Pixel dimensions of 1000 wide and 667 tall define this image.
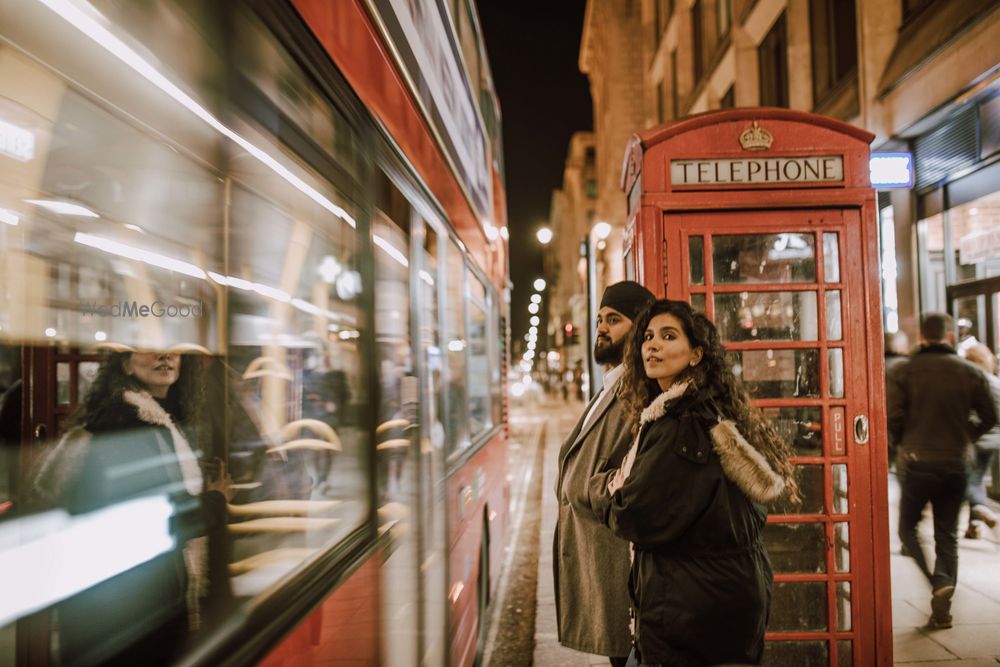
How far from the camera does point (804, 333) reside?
3.66 m

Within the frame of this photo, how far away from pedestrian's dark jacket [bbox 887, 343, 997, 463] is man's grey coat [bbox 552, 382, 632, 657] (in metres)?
3.43

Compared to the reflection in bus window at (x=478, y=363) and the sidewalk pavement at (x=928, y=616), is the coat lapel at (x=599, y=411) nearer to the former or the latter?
the reflection in bus window at (x=478, y=363)

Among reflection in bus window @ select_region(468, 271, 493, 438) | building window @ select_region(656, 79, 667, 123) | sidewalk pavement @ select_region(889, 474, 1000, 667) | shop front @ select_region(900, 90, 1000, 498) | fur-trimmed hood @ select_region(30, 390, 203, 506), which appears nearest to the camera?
fur-trimmed hood @ select_region(30, 390, 203, 506)

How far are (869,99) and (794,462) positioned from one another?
8.34 metres

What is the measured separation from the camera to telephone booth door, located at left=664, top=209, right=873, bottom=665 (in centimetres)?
352

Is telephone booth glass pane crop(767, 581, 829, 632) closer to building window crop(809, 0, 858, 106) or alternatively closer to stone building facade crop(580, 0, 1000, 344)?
stone building facade crop(580, 0, 1000, 344)

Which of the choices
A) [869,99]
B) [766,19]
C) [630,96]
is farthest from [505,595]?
[630,96]

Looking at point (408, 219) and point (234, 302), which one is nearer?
point (234, 302)

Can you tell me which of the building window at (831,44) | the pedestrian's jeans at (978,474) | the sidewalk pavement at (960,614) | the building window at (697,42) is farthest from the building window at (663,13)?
the sidewalk pavement at (960,614)

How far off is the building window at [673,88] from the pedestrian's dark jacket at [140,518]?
21.9 meters

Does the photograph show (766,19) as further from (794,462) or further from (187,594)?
(187,594)

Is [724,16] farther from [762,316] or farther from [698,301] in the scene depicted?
[698,301]

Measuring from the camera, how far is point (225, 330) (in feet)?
5.76

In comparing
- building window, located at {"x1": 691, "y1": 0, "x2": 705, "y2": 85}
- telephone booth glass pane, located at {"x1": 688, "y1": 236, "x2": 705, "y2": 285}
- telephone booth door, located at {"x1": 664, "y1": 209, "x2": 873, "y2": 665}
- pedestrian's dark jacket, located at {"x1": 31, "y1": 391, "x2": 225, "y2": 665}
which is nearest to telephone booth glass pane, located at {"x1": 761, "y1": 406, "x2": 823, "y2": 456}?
telephone booth door, located at {"x1": 664, "y1": 209, "x2": 873, "y2": 665}
